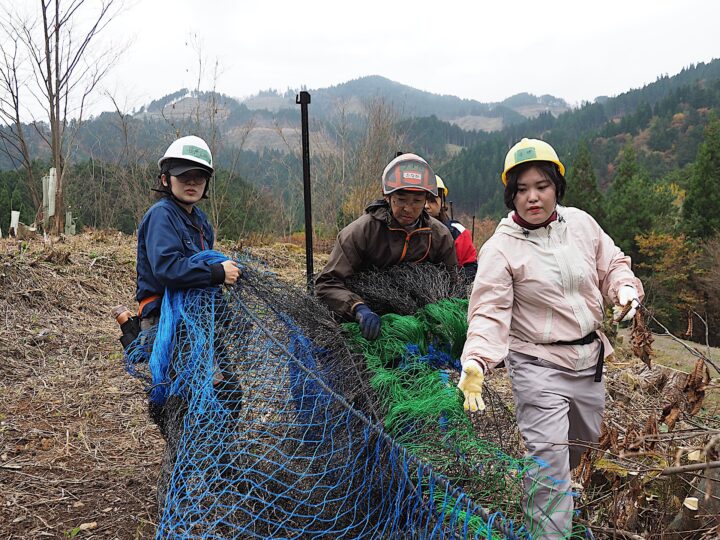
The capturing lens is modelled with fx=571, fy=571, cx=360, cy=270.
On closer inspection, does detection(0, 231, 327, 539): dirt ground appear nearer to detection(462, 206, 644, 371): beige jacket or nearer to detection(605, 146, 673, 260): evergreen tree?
detection(462, 206, 644, 371): beige jacket

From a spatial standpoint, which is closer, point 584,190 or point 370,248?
point 370,248

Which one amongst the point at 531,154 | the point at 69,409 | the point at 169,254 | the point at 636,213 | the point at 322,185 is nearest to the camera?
the point at 531,154

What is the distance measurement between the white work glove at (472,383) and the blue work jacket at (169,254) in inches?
45.2

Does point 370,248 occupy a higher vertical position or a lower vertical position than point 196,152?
lower

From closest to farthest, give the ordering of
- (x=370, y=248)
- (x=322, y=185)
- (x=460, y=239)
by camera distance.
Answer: (x=370, y=248) < (x=460, y=239) < (x=322, y=185)

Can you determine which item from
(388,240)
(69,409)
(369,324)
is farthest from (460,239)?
(69,409)

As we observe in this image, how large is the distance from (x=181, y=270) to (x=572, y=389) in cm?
159

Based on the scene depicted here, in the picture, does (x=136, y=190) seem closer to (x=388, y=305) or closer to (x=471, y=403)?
(x=388, y=305)

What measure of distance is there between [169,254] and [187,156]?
47 cm

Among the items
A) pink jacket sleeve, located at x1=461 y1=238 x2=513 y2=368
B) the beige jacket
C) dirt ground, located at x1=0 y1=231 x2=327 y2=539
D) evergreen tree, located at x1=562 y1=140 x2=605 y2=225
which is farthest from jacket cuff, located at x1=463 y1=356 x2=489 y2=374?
evergreen tree, located at x1=562 y1=140 x2=605 y2=225

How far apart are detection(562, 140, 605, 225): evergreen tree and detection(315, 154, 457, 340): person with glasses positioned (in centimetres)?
3408

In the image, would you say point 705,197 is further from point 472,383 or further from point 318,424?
point 318,424

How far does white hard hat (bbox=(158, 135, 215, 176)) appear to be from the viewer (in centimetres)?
255

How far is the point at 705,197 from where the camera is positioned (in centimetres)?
2844
